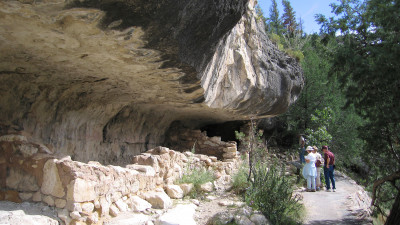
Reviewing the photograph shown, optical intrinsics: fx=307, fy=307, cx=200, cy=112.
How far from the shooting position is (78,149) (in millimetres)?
5535

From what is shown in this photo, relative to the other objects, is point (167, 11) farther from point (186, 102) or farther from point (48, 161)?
point (186, 102)

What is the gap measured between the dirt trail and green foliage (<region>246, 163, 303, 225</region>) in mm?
297

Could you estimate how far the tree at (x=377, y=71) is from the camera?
140 inches

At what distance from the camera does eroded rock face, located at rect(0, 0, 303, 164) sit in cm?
282

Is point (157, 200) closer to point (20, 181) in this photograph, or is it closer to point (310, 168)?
point (20, 181)

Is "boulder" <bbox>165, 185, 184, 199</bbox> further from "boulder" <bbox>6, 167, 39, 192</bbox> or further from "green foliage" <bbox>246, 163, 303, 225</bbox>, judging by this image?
"boulder" <bbox>6, 167, 39, 192</bbox>

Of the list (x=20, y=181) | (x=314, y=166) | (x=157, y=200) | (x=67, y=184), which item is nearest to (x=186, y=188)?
(x=157, y=200)

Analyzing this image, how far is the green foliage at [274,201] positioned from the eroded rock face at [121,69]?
5.95ft

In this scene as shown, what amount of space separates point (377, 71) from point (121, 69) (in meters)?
3.18

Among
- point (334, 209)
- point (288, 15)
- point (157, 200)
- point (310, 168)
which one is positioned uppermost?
point (288, 15)

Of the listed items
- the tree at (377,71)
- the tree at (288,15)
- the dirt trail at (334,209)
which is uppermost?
the tree at (288,15)

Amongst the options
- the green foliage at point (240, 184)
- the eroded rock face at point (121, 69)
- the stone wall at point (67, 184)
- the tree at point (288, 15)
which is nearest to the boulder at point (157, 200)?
the stone wall at point (67, 184)

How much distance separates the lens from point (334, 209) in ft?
16.0

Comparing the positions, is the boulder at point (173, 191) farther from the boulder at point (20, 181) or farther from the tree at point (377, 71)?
the tree at point (377, 71)
